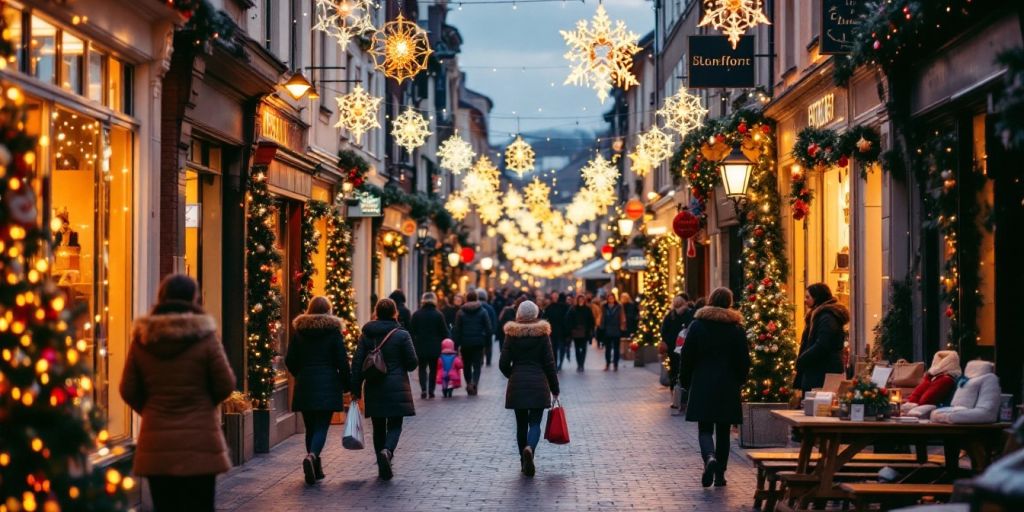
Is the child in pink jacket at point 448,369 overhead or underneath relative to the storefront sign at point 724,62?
underneath

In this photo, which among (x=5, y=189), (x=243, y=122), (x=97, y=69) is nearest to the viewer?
(x=5, y=189)

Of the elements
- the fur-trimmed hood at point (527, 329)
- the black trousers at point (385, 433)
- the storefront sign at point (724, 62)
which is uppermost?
the storefront sign at point (724, 62)

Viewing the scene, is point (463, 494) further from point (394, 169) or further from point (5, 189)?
point (394, 169)

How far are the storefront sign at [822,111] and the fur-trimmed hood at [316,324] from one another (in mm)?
8291

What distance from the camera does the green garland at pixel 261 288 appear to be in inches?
715

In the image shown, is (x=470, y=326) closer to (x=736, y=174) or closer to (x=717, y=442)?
(x=736, y=174)

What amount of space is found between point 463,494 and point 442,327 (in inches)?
503

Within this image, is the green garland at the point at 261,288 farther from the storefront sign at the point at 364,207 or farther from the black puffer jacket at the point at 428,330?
the storefront sign at the point at 364,207

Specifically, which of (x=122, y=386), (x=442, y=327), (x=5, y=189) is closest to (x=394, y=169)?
(x=442, y=327)

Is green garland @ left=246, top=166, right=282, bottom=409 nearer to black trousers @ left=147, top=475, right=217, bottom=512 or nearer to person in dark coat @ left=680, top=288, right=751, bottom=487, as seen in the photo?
person in dark coat @ left=680, top=288, right=751, bottom=487

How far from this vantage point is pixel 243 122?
1825 centimetres

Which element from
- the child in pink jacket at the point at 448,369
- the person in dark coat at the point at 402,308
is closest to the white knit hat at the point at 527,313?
the person in dark coat at the point at 402,308

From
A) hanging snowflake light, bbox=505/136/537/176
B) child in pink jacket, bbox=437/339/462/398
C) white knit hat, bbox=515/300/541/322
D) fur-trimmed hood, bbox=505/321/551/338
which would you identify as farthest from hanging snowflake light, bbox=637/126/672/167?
fur-trimmed hood, bbox=505/321/551/338

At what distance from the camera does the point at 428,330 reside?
87.0 feet
